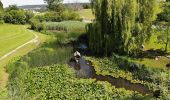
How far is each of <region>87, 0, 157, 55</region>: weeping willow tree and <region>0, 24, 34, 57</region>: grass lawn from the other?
1223 cm

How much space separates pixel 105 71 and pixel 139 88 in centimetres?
570

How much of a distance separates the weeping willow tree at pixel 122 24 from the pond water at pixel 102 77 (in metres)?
Answer: 3.80

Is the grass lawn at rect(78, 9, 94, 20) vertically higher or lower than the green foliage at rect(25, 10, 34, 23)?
lower

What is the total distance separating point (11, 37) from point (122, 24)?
19.8m

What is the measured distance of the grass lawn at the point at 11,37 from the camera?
145 feet

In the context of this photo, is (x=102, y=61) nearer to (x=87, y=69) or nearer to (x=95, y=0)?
(x=87, y=69)

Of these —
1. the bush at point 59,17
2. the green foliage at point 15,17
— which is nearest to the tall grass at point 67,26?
the bush at point 59,17

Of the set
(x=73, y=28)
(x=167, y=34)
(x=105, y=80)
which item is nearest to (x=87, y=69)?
(x=105, y=80)

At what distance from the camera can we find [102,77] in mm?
34500

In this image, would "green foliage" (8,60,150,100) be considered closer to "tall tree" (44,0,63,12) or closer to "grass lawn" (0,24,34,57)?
"grass lawn" (0,24,34,57)

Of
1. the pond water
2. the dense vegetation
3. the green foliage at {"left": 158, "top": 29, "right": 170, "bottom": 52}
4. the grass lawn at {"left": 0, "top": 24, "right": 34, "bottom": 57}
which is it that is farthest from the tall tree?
the green foliage at {"left": 158, "top": 29, "right": 170, "bottom": 52}

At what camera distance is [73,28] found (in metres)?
57.2

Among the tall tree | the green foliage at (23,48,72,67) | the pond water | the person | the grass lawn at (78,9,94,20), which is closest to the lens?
the pond water

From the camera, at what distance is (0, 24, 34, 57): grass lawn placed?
44.3m
